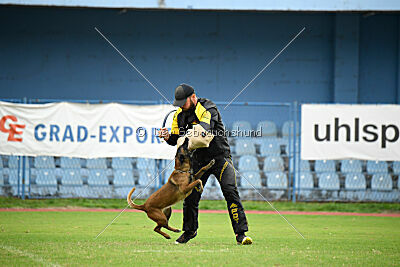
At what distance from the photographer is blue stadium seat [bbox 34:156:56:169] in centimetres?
1526

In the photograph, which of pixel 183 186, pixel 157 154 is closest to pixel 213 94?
pixel 157 154

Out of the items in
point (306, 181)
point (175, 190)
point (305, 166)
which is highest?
point (175, 190)

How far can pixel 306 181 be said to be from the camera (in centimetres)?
1535

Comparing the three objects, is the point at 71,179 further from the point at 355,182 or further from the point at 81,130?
the point at 355,182

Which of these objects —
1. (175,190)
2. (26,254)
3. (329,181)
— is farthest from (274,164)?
(26,254)

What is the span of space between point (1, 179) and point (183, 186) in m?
8.59

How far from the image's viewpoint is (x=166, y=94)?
17.7 metres

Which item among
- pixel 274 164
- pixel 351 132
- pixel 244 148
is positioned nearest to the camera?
pixel 351 132

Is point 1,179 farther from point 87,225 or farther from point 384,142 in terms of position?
point 384,142

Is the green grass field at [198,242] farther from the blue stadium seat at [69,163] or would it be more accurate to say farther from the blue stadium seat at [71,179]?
the blue stadium seat at [69,163]

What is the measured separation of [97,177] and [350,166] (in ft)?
20.4

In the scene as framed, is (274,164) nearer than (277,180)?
No

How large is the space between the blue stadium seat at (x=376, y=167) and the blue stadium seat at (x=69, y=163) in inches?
282

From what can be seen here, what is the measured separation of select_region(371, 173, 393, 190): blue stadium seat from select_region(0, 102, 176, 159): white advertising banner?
4.91 meters
